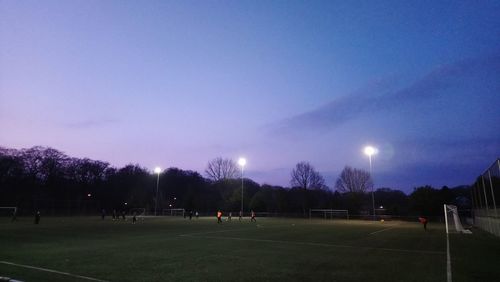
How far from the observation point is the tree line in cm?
8706

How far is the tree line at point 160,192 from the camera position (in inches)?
3428

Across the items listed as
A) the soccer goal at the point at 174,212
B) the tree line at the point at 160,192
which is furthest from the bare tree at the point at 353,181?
the soccer goal at the point at 174,212

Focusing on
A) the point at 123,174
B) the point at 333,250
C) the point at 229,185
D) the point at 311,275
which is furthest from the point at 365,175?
the point at 311,275

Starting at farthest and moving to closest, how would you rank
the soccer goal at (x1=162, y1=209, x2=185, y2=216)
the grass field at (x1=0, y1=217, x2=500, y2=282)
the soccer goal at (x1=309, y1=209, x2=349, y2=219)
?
the soccer goal at (x1=162, y1=209, x2=185, y2=216) < the soccer goal at (x1=309, y1=209, x2=349, y2=219) < the grass field at (x1=0, y1=217, x2=500, y2=282)

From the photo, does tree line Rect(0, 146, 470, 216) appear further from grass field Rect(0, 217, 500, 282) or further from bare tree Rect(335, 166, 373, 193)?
grass field Rect(0, 217, 500, 282)

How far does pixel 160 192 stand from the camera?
437ft

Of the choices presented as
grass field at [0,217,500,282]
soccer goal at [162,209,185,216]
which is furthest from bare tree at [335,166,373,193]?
grass field at [0,217,500,282]

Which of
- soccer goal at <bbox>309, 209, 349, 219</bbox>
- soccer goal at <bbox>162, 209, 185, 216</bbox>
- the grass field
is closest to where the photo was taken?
the grass field

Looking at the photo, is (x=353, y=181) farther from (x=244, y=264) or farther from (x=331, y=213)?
(x=244, y=264)

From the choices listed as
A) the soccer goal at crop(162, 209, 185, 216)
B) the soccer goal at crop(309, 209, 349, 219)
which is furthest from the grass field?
the soccer goal at crop(162, 209, 185, 216)

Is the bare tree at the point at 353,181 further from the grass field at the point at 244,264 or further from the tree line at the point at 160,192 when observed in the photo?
the grass field at the point at 244,264

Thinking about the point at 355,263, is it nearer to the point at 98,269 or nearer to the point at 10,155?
the point at 98,269

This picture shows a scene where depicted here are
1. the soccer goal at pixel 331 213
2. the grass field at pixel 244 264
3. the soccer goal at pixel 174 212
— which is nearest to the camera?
the grass field at pixel 244 264

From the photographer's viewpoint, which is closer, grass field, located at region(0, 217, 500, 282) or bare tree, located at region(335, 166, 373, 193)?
grass field, located at region(0, 217, 500, 282)
